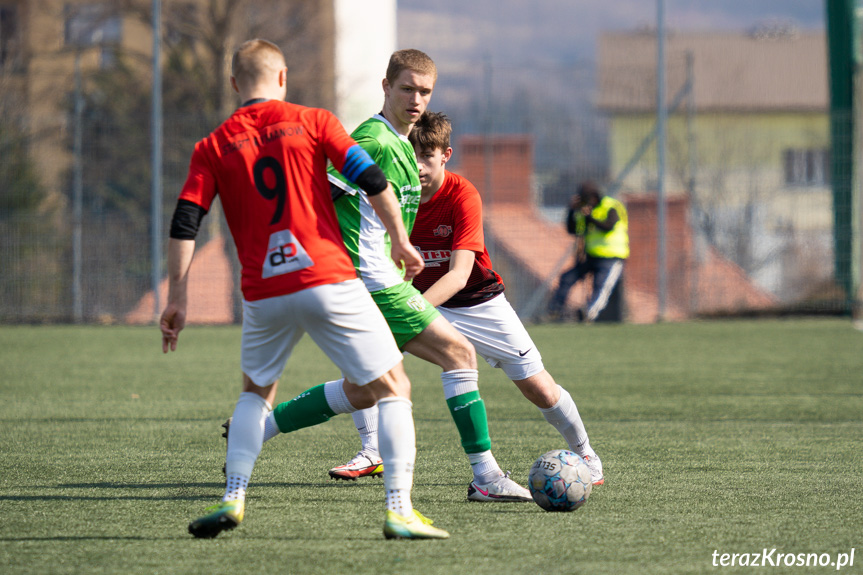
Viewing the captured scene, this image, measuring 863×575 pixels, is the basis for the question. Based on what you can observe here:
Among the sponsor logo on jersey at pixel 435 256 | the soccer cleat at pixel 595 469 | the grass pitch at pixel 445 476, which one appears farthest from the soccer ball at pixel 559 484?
the sponsor logo on jersey at pixel 435 256

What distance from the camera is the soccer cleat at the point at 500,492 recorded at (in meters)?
4.25

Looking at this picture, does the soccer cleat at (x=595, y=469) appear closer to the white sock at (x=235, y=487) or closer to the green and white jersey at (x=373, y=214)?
the green and white jersey at (x=373, y=214)

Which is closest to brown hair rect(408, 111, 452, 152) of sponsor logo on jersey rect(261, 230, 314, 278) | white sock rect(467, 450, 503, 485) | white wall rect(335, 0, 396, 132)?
sponsor logo on jersey rect(261, 230, 314, 278)

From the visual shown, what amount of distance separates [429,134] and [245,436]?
1.61 m

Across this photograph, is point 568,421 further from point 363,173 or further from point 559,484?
point 363,173

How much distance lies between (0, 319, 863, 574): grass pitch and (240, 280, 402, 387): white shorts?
1.97ft

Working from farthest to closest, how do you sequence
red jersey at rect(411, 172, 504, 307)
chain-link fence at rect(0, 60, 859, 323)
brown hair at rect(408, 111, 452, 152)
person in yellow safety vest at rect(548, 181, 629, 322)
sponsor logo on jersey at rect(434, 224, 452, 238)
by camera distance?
chain-link fence at rect(0, 60, 859, 323) → person in yellow safety vest at rect(548, 181, 629, 322) → sponsor logo on jersey at rect(434, 224, 452, 238) → red jersey at rect(411, 172, 504, 307) → brown hair at rect(408, 111, 452, 152)

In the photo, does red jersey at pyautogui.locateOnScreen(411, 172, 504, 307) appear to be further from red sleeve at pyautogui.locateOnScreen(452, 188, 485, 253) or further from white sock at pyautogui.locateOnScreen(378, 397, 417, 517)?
white sock at pyautogui.locateOnScreen(378, 397, 417, 517)

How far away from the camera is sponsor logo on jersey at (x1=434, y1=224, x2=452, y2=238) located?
468 centimetres

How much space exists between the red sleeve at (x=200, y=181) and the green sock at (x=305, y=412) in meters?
1.35

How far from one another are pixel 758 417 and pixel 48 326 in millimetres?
12431

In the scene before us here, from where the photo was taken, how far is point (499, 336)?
4648 mm

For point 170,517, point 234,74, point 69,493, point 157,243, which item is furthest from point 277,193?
point 157,243

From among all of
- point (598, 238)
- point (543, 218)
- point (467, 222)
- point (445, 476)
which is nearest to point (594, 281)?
point (598, 238)
